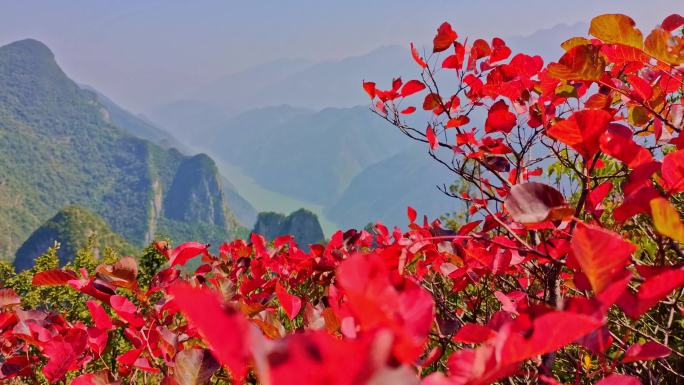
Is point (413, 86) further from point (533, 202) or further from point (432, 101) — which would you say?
point (533, 202)

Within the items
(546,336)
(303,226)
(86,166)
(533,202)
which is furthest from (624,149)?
(86,166)

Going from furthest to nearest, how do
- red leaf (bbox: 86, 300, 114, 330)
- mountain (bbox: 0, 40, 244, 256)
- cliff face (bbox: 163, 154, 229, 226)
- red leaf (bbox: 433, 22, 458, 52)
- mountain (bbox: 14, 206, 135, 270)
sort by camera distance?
1. cliff face (bbox: 163, 154, 229, 226)
2. mountain (bbox: 0, 40, 244, 256)
3. mountain (bbox: 14, 206, 135, 270)
4. red leaf (bbox: 433, 22, 458, 52)
5. red leaf (bbox: 86, 300, 114, 330)

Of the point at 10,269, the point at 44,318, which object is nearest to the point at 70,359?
the point at 44,318

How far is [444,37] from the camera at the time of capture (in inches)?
70.4

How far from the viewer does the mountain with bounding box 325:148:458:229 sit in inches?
6048

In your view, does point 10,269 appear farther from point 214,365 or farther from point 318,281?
point 214,365

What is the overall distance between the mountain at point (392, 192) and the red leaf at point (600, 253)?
144889 mm

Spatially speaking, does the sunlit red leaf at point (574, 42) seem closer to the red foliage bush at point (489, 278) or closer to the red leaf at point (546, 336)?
the red foliage bush at point (489, 278)

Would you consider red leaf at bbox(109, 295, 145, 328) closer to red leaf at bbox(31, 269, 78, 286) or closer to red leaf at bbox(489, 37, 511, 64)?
red leaf at bbox(31, 269, 78, 286)

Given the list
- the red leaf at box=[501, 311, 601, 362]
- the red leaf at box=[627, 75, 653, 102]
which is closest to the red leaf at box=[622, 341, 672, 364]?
the red leaf at box=[501, 311, 601, 362]

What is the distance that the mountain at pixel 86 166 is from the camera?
103 meters

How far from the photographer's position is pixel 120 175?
395ft

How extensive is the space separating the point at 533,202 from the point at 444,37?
4.31 feet

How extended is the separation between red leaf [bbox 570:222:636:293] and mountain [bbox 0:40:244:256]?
103571 millimetres
